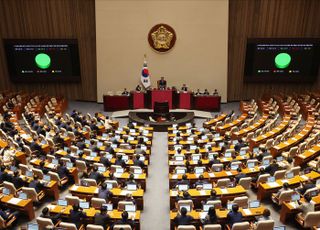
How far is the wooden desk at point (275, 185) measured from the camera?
1087 cm

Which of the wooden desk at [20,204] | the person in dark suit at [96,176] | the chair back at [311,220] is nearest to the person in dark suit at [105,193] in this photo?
the person in dark suit at [96,176]

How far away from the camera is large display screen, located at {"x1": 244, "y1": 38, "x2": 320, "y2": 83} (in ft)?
75.8

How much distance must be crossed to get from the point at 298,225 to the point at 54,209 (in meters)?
7.25

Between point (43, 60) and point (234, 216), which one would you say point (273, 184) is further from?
point (43, 60)

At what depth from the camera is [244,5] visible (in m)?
23.0

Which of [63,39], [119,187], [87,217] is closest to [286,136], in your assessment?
[119,187]

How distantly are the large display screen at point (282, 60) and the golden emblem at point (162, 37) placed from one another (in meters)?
5.45

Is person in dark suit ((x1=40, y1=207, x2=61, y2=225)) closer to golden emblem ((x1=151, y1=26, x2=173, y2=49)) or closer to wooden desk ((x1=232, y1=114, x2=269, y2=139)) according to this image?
wooden desk ((x1=232, y1=114, x2=269, y2=139))

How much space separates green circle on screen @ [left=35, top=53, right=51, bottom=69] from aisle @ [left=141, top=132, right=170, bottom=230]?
38.3ft

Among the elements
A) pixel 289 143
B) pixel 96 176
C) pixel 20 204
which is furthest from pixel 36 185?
pixel 289 143

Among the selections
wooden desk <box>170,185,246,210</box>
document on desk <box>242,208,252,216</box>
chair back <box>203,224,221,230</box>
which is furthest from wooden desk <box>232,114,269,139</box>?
chair back <box>203,224,221,230</box>

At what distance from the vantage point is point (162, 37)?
23.2m

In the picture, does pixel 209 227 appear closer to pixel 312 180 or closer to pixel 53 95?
pixel 312 180

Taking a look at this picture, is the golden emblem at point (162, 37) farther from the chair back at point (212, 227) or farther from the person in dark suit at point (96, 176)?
the chair back at point (212, 227)
